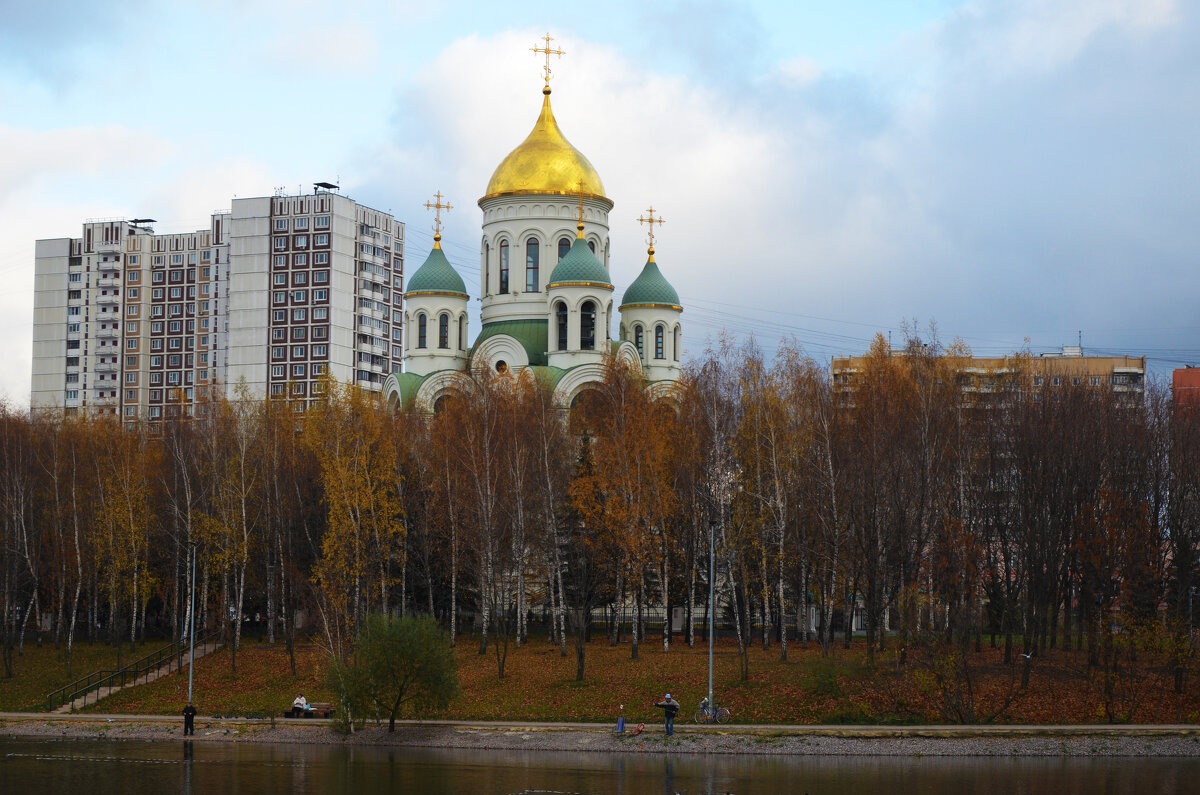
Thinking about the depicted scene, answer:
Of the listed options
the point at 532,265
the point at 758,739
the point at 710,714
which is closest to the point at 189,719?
the point at 710,714

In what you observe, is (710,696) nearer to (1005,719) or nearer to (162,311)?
(1005,719)

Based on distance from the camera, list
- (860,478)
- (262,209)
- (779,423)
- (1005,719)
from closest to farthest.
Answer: (1005,719), (860,478), (779,423), (262,209)

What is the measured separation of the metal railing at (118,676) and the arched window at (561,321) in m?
18.3

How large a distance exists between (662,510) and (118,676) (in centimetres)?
1792

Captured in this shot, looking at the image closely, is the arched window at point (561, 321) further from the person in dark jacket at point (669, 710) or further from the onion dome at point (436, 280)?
the person in dark jacket at point (669, 710)

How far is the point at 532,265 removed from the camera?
208 feet

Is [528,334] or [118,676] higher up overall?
[528,334]

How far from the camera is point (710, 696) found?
122ft

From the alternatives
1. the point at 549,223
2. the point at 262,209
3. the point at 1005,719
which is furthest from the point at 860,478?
the point at 262,209

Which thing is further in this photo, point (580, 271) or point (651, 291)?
point (651, 291)

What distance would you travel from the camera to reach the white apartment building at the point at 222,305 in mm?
101438

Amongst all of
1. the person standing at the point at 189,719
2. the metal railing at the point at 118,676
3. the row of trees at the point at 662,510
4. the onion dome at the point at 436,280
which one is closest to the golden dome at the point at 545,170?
the onion dome at the point at 436,280

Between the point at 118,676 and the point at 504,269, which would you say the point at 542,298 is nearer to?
the point at 504,269

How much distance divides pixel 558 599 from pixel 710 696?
41.1ft
